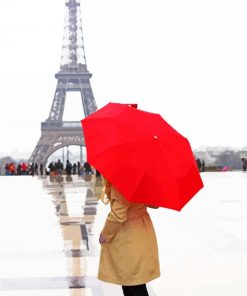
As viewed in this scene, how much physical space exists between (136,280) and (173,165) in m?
0.67

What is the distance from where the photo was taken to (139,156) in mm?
3285

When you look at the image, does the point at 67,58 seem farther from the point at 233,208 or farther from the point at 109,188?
the point at 109,188

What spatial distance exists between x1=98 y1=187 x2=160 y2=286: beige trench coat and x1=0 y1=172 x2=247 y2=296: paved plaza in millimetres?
1678

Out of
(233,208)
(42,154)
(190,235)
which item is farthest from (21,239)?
(42,154)

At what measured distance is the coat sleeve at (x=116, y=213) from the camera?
10.6 feet

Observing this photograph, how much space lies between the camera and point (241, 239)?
8.09 metres

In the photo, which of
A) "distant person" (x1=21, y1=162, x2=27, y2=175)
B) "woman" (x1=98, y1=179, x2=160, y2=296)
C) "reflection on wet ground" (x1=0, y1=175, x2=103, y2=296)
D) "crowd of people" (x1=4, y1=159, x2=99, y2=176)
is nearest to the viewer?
"woman" (x1=98, y1=179, x2=160, y2=296)

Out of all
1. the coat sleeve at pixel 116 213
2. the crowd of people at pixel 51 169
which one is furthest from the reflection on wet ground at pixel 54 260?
the crowd of people at pixel 51 169

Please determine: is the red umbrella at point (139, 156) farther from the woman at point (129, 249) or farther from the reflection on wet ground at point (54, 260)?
the reflection on wet ground at point (54, 260)

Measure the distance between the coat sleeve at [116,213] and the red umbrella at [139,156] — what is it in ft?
0.23

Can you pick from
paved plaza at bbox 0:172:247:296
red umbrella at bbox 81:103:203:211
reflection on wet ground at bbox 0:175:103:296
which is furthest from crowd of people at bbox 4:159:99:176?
red umbrella at bbox 81:103:203:211

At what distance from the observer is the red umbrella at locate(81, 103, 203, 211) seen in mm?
3254

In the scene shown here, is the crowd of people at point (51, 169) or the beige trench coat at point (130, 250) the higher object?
the crowd of people at point (51, 169)

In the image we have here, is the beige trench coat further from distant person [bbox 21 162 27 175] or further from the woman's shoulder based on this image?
distant person [bbox 21 162 27 175]
